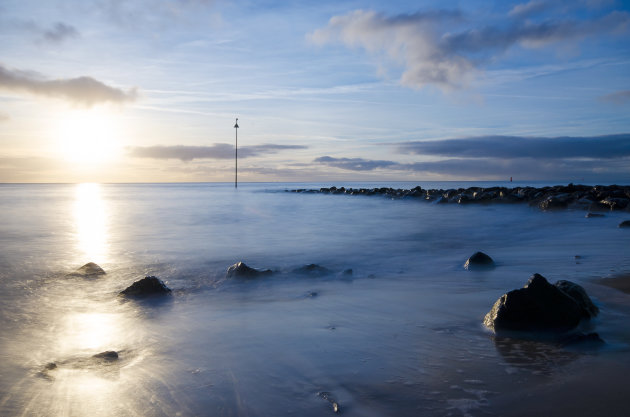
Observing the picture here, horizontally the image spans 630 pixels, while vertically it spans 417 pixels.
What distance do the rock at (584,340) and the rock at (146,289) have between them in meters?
4.53

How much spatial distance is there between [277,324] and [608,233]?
9702 millimetres

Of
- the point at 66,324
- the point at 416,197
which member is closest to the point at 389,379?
the point at 66,324

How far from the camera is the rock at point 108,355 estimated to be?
3.26m

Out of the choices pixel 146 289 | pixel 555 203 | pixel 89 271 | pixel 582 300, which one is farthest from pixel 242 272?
pixel 555 203

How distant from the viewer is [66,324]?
429 centimetres

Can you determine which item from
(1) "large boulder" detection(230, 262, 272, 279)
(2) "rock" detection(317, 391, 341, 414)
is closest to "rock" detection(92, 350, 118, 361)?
(2) "rock" detection(317, 391, 341, 414)

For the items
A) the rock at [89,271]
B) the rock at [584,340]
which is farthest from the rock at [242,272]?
the rock at [584,340]

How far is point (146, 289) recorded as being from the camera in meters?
5.29

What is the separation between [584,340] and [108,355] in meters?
3.80

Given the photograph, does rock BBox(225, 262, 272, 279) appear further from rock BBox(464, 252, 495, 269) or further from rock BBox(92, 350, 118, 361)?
rock BBox(464, 252, 495, 269)

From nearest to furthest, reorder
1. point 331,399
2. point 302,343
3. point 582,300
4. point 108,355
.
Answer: point 331,399 → point 108,355 → point 302,343 → point 582,300

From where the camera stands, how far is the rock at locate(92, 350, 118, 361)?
326cm

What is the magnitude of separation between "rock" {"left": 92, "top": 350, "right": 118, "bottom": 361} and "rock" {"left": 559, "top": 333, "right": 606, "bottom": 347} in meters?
3.59

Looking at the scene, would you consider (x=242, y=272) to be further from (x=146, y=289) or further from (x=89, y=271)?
(x=89, y=271)
